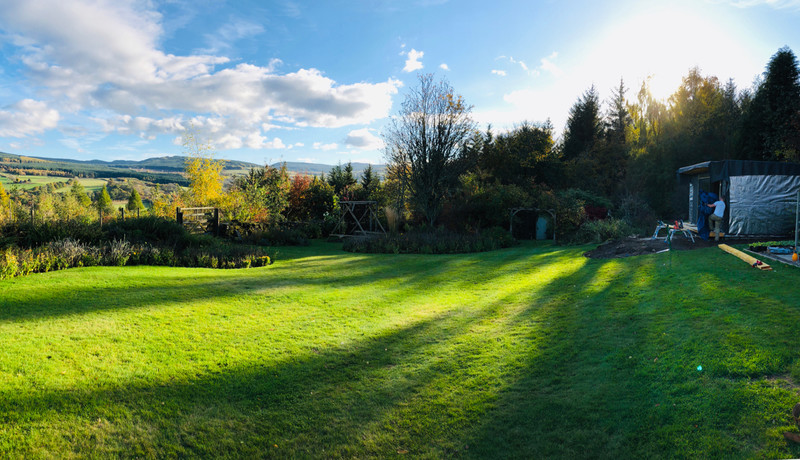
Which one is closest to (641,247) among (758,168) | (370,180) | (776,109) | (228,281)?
(758,168)

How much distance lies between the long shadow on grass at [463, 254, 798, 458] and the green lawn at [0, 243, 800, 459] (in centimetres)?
2

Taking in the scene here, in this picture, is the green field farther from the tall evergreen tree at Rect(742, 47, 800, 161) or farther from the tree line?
the tall evergreen tree at Rect(742, 47, 800, 161)

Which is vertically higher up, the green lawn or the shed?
the shed

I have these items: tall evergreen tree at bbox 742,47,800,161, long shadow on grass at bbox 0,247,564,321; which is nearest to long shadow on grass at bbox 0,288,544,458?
long shadow on grass at bbox 0,247,564,321

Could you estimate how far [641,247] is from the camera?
1040 centimetres

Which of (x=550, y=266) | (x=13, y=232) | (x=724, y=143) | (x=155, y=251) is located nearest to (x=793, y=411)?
(x=550, y=266)

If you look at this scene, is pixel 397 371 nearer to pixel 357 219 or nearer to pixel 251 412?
pixel 251 412

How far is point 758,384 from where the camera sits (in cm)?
315

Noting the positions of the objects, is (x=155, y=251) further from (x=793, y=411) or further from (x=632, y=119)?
(x=632, y=119)

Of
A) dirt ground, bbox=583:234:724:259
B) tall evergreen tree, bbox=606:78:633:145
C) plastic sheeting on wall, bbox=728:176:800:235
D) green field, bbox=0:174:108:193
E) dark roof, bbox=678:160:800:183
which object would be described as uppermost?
tall evergreen tree, bbox=606:78:633:145

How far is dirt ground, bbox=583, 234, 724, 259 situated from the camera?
1005cm

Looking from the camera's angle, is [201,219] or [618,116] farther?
Answer: [618,116]

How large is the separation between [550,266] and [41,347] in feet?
29.4

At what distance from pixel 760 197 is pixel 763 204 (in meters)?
0.21
